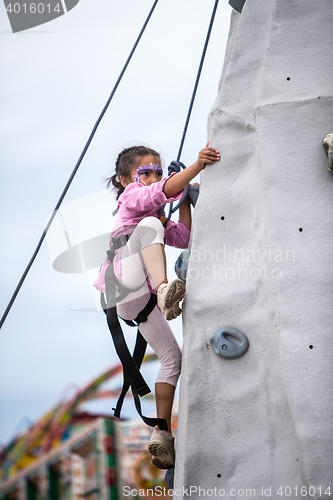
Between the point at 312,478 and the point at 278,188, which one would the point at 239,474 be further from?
the point at 278,188

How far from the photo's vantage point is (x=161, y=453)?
3135mm

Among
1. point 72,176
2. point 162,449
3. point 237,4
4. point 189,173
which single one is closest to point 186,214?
point 189,173

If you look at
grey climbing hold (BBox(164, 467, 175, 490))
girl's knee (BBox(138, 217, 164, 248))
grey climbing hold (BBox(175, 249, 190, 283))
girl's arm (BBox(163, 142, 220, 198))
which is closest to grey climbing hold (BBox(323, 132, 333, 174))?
girl's arm (BBox(163, 142, 220, 198))

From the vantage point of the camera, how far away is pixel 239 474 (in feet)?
9.05

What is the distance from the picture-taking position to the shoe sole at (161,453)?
10.3 ft

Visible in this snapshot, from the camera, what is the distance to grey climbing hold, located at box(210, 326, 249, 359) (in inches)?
115

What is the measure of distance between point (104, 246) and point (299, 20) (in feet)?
5.56

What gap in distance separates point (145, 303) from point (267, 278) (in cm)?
80

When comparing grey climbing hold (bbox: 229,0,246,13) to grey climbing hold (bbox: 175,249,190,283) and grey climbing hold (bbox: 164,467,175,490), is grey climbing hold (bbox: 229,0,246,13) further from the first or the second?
grey climbing hold (bbox: 164,467,175,490)

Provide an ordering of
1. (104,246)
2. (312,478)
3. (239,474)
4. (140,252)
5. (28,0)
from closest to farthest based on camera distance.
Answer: (312,478), (239,474), (140,252), (104,246), (28,0)

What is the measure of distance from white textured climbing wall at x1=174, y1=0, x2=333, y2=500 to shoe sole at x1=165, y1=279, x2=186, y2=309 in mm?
92

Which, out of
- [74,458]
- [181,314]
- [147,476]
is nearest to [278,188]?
[181,314]

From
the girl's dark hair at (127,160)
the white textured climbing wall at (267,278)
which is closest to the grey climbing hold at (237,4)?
the white textured climbing wall at (267,278)

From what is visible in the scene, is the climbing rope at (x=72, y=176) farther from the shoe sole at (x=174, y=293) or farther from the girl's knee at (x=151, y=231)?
the shoe sole at (x=174, y=293)
